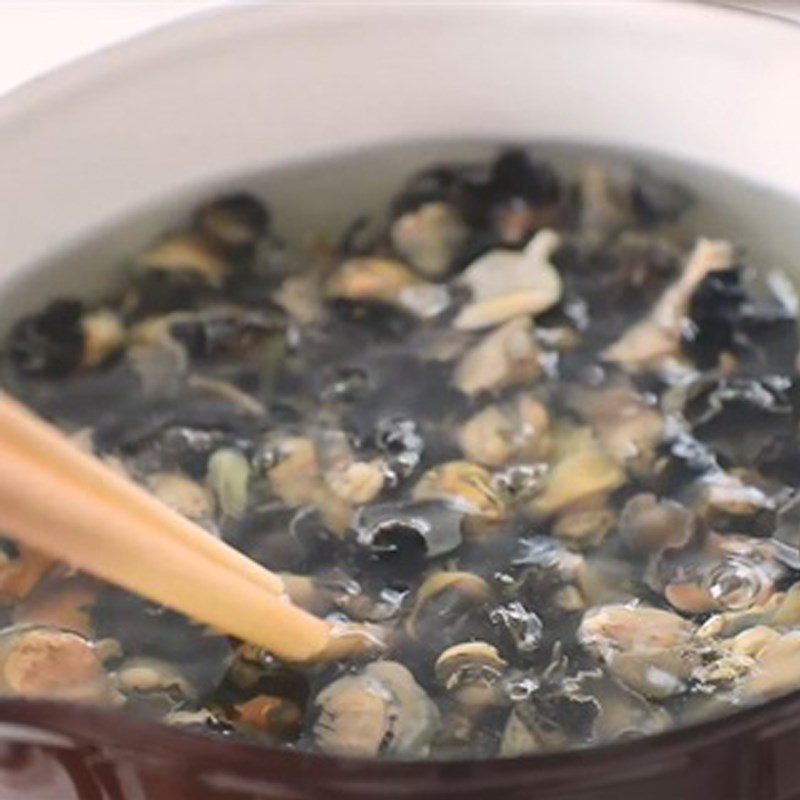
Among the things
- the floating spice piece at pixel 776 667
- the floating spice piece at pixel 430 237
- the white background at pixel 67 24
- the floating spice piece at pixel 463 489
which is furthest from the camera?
the white background at pixel 67 24

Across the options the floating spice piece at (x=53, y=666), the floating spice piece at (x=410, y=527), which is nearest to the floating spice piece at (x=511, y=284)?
the floating spice piece at (x=410, y=527)

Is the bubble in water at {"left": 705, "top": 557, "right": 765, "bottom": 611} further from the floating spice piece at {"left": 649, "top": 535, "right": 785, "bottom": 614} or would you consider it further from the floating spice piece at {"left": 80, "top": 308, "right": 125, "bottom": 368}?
the floating spice piece at {"left": 80, "top": 308, "right": 125, "bottom": 368}

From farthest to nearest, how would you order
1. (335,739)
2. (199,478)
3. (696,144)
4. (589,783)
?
(696,144), (199,478), (335,739), (589,783)

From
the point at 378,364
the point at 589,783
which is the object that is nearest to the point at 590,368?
the point at 378,364

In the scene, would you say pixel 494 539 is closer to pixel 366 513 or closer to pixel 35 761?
pixel 366 513

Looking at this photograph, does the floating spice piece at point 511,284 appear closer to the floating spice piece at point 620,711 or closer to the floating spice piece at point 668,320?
the floating spice piece at point 668,320

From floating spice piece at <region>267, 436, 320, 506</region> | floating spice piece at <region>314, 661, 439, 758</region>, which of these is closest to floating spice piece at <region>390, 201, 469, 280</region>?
floating spice piece at <region>267, 436, 320, 506</region>
